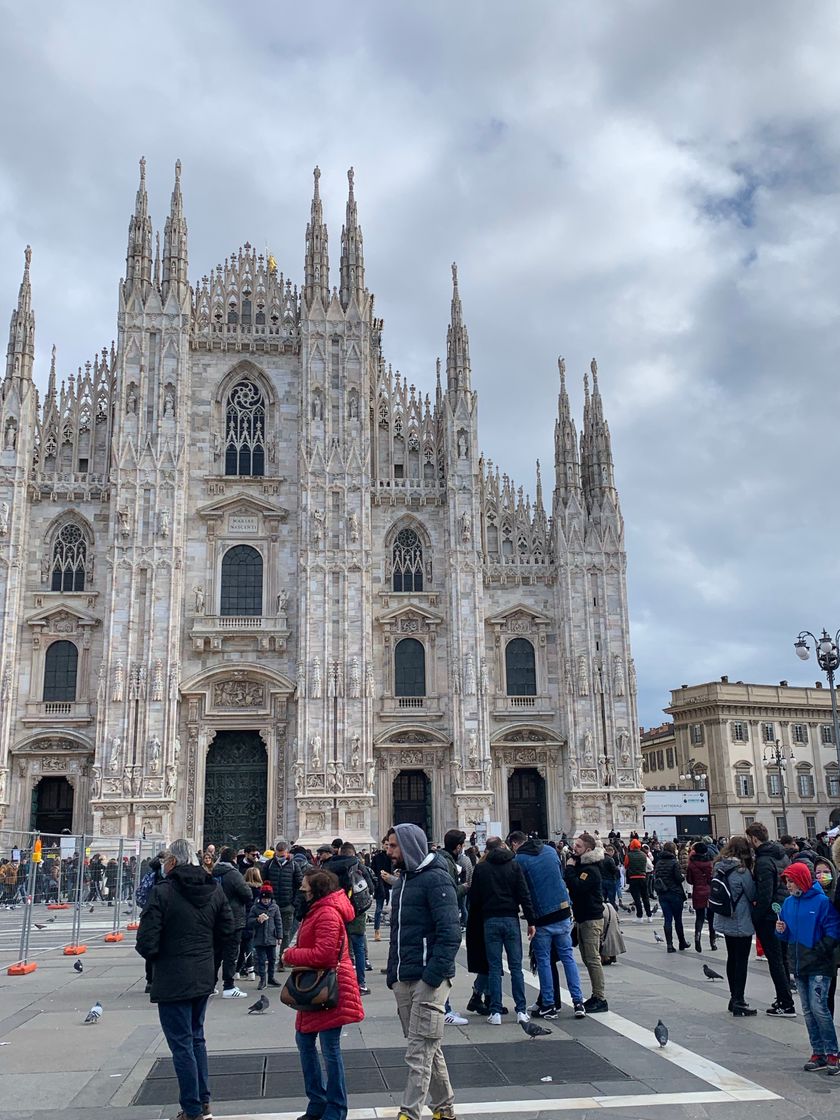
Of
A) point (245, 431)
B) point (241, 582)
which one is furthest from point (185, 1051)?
point (245, 431)

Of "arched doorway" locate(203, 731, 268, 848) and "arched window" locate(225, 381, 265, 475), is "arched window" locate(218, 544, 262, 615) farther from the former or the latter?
"arched doorway" locate(203, 731, 268, 848)

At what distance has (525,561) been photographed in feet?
123

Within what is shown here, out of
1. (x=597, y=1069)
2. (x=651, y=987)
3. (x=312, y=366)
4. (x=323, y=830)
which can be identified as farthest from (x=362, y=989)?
(x=312, y=366)

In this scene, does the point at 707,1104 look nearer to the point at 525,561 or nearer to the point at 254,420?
the point at 525,561

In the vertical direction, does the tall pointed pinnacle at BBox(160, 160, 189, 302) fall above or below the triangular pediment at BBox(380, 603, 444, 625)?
above

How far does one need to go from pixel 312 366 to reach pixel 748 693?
4021 cm

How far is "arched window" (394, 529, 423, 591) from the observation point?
37156mm

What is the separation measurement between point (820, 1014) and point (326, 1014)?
4291mm

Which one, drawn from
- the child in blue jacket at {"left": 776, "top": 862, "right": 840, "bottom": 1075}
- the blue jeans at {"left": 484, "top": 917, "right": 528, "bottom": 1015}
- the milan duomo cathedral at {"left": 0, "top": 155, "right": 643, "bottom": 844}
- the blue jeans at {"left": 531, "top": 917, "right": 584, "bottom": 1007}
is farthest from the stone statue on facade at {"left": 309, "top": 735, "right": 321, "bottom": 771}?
the child in blue jacket at {"left": 776, "top": 862, "right": 840, "bottom": 1075}

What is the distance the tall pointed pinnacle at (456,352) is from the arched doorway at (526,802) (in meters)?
13.9

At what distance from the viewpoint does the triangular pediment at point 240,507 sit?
36.3 m

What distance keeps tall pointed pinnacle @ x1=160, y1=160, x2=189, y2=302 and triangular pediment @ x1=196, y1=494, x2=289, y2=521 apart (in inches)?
291

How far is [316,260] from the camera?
3819 cm

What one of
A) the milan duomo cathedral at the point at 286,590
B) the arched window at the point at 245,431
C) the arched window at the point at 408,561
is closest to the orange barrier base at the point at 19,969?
the milan duomo cathedral at the point at 286,590
